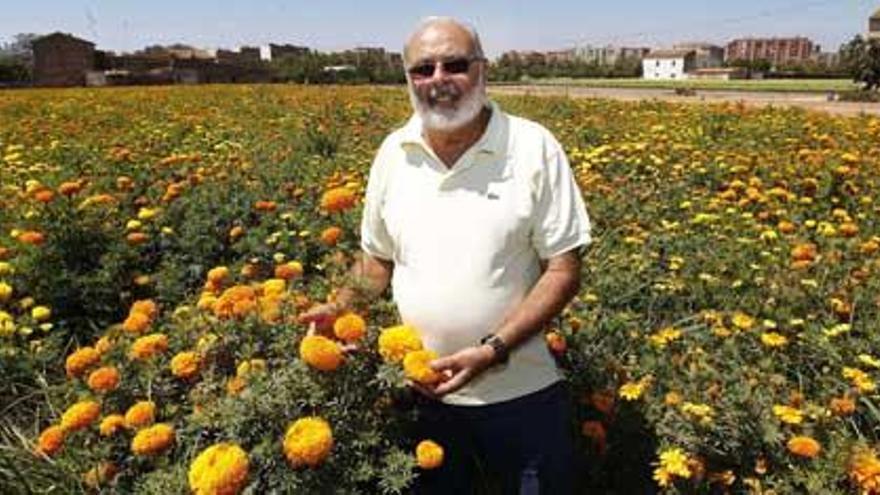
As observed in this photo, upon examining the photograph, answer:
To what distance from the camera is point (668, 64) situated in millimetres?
148500

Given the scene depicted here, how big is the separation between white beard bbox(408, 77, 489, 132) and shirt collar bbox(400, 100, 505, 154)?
64mm

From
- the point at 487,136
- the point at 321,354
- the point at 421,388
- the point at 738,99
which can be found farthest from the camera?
the point at 738,99

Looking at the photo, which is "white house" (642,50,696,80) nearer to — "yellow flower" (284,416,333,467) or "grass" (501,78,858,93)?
"grass" (501,78,858,93)

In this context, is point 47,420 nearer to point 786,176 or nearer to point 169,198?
point 169,198

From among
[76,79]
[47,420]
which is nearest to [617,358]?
[47,420]

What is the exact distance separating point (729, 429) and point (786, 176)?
4382 millimetres

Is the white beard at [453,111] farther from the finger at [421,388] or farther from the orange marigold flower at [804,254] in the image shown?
the orange marigold flower at [804,254]

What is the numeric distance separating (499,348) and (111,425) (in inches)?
44.7

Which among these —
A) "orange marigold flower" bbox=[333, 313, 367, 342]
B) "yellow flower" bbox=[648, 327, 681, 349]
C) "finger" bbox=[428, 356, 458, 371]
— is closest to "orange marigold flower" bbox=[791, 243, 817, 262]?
"yellow flower" bbox=[648, 327, 681, 349]

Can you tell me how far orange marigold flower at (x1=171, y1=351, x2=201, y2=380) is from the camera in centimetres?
250

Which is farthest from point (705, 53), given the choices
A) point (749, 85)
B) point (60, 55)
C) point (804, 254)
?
point (804, 254)

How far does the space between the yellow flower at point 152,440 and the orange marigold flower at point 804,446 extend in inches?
78.1

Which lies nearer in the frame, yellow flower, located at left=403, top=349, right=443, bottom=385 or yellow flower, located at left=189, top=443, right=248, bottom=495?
yellow flower, located at left=189, top=443, right=248, bottom=495

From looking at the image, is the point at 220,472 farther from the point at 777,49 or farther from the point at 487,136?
the point at 777,49
